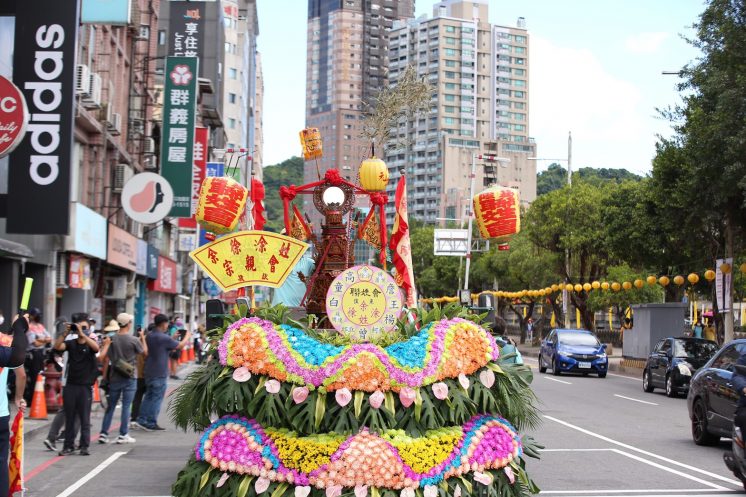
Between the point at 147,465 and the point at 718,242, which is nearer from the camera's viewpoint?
the point at 147,465

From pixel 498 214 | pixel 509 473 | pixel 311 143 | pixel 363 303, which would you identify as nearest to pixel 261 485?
pixel 363 303

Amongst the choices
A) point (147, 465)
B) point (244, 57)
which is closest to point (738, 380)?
point (147, 465)

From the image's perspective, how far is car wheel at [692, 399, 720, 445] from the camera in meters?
15.0

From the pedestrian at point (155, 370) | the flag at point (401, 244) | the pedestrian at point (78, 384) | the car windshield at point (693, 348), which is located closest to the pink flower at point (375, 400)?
the flag at point (401, 244)

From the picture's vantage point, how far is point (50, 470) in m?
12.3

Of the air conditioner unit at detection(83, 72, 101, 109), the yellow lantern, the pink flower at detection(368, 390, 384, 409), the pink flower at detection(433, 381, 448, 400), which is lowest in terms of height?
the pink flower at detection(368, 390, 384, 409)

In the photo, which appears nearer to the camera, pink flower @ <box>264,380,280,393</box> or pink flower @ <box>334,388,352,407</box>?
pink flower @ <box>334,388,352,407</box>

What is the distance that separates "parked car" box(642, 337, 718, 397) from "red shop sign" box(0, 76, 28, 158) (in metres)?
17.5

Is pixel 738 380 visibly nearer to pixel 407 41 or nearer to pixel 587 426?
pixel 587 426

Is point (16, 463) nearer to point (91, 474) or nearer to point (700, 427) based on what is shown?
point (91, 474)

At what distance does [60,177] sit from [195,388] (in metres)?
14.1

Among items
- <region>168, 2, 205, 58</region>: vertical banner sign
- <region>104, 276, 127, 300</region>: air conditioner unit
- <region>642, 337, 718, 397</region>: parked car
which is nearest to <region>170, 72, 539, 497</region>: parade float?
<region>642, 337, 718, 397</region>: parked car

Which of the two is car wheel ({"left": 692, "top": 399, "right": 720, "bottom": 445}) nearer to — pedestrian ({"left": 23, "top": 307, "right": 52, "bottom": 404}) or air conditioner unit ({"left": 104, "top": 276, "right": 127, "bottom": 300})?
pedestrian ({"left": 23, "top": 307, "right": 52, "bottom": 404})

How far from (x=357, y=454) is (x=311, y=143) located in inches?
238
